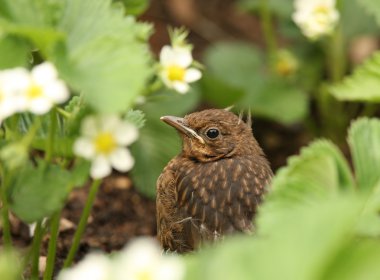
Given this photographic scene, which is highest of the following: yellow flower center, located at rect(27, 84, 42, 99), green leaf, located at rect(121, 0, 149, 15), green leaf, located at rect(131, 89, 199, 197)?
green leaf, located at rect(121, 0, 149, 15)

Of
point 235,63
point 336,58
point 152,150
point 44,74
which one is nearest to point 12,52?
point 44,74

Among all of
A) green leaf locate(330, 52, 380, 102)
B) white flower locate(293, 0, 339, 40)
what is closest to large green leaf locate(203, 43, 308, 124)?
white flower locate(293, 0, 339, 40)

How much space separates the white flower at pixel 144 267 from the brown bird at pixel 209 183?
1.39 m

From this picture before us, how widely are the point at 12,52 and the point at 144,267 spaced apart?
2.86 feet

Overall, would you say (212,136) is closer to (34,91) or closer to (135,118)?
(135,118)

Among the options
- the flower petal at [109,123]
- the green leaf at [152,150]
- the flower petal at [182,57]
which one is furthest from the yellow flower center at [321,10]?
the flower petal at [109,123]

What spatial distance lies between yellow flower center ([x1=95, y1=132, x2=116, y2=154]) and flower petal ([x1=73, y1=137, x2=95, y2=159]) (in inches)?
0.6

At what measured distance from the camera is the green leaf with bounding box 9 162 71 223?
269 centimetres

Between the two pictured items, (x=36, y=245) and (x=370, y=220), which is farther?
(x=36, y=245)

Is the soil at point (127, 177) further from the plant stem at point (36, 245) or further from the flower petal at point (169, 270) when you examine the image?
the flower petal at point (169, 270)

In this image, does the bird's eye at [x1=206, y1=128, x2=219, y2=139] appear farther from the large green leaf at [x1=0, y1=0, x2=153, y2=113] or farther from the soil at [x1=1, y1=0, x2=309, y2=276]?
the large green leaf at [x1=0, y1=0, x2=153, y2=113]

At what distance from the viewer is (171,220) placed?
3697mm

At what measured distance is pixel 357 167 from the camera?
108 inches

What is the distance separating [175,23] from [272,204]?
4.18 m
